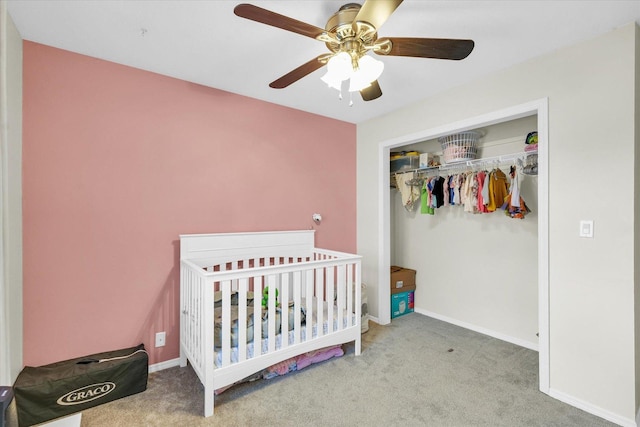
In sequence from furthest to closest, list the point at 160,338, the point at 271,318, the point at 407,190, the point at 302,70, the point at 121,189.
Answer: the point at 407,190
the point at 160,338
the point at 121,189
the point at 271,318
the point at 302,70

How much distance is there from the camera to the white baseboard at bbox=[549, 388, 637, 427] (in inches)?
70.4

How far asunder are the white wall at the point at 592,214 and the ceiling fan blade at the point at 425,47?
3.35ft

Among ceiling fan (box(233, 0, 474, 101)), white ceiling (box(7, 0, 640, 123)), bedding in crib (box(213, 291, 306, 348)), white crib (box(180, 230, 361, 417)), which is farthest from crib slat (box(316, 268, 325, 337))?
white ceiling (box(7, 0, 640, 123))

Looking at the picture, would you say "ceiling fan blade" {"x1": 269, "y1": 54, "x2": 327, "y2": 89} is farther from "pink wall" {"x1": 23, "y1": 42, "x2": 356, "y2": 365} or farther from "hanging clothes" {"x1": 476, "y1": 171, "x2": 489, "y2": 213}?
"hanging clothes" {"x1": 476, "y1": 171, "x2": 489, "y2": 213}

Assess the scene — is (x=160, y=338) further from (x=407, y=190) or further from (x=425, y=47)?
(x=407, y=190)

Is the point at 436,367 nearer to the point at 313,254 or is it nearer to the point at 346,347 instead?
the point at 346,347

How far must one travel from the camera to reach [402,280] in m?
3.68

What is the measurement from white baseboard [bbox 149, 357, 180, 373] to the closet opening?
203cm

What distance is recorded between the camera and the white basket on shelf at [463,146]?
120 inches

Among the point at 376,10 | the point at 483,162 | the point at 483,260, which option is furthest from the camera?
the point at 483,260

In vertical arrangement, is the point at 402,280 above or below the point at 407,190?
below

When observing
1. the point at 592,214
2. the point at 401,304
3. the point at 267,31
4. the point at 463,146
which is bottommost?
the point at 401,304

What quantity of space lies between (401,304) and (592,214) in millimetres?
2193

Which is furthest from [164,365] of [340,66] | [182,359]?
[340,66]
